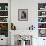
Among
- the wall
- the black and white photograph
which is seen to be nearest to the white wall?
the wall

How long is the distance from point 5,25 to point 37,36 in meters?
1.75

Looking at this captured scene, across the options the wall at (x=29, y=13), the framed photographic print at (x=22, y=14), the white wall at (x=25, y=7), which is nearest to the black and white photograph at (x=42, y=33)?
the wall at (x=29, y=13)

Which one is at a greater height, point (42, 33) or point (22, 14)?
point (22, 14)

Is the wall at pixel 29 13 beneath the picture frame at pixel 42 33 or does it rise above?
above

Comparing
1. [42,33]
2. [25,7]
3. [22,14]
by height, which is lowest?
[42,33]

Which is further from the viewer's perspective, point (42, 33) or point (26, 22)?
point (42, 33)

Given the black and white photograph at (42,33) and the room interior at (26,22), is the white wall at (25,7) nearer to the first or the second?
the room interior at (26,22)

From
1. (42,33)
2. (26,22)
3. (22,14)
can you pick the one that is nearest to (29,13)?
(22,14)

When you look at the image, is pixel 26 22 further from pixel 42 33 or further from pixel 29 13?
pixel 42 33

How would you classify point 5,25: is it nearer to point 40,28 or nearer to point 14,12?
point 14,12

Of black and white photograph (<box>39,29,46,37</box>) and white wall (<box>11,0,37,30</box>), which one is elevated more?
white wall (<box>11,0,37,30</box>)

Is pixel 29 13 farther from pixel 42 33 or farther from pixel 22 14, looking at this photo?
pixel 42 33

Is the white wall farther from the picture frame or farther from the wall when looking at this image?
the picture frame

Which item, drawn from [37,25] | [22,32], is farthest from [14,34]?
[37,25]
